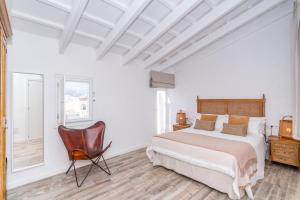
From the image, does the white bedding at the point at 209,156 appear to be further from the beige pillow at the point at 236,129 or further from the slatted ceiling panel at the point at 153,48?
the slatted ceiling panel at the point at 153,48

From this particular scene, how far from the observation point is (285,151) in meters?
3.13

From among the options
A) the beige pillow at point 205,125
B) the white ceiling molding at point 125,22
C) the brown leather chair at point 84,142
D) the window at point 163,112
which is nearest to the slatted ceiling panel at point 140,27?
the white ceiling molding at point 125,22

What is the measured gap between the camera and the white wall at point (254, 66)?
345 cm

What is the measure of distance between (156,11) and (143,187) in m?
2.96

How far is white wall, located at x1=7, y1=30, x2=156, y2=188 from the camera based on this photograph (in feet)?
8.86

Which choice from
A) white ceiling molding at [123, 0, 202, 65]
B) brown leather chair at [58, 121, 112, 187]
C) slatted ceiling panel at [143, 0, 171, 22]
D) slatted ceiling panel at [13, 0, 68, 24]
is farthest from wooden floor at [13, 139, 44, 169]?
slatted ceiling panel at [143, 0, 171, 22]

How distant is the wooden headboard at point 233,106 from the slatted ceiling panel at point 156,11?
275 cm

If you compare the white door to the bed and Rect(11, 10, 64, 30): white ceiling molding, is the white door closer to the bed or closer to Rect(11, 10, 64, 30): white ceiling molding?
Rect(11, 10, 64, 30): white ceiling molding

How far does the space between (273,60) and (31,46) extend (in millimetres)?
4904

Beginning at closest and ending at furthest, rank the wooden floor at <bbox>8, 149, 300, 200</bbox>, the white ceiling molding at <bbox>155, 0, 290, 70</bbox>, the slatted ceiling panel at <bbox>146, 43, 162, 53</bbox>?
the wooden floor at <bbox>8, 149, 300, 200</bbox>, the white ceiling molding at <bbox>155, 0, 290, 70</bbox>, the slatted ceiling panel at <bbox>146, 43, 162, 53</bbox>

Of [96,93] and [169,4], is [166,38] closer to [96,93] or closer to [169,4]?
[169,4]

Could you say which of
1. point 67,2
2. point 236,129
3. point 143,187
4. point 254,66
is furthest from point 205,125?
point 67,2

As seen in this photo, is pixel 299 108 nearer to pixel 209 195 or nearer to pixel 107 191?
pixel 209 195

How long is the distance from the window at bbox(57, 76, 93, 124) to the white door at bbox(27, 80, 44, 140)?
201 cm
